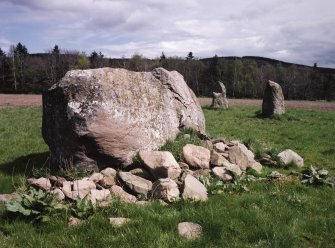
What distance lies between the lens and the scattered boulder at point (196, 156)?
405 inches

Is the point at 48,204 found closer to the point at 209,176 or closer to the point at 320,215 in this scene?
the point at 209,176

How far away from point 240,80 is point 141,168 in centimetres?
10164

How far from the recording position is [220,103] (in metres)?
34.4

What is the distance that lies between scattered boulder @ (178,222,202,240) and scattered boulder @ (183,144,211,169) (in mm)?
3338

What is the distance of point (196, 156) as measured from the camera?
412 inches

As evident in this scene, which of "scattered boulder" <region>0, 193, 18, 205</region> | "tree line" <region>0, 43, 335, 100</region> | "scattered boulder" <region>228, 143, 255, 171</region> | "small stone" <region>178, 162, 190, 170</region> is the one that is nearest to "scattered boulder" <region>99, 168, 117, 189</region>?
"small stone" <region>178, 162, 190, 170</region>

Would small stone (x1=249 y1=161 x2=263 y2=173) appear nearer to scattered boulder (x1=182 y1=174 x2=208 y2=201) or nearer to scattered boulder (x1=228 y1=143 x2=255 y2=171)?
scattered boulder (x1=228 y1=143 x2=255 y2=171)

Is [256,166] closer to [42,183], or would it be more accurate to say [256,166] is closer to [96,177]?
[96,177]

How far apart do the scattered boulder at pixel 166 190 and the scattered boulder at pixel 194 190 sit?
213 mm

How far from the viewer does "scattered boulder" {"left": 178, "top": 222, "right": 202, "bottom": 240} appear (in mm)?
6668

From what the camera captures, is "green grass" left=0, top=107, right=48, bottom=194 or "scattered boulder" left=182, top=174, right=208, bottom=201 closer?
"scattered boulder" left=182, top=174, right=208, bottom=201

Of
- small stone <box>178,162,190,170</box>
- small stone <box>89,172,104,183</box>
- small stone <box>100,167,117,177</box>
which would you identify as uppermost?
small stone <box>178,162,190,170</box>

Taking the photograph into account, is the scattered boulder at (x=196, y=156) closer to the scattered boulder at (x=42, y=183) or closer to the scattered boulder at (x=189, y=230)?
the scattered boulder at (x=189, y=230)

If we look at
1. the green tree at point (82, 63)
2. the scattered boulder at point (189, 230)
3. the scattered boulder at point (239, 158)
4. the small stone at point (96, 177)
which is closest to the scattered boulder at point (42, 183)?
the small stone at point (96, 177)
